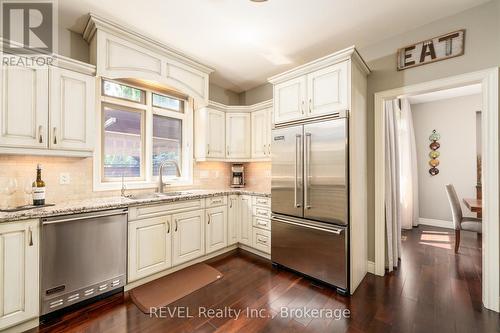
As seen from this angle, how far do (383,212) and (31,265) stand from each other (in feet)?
11.5

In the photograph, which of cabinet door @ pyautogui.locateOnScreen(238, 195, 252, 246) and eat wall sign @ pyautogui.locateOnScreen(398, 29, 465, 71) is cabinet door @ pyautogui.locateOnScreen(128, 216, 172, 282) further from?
eat wall sign @ pyautogui.locateOnScreen(398, 29, 465, 71)

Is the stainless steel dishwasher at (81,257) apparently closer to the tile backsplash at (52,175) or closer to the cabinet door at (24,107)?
the tile backsplash at (52,175)

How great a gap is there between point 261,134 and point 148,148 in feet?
5.81

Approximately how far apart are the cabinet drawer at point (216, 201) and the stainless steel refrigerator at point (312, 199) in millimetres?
803

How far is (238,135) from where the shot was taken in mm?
3855

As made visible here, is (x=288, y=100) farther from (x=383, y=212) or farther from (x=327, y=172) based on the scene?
(x=383, y=212)

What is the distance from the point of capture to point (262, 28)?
2465mm

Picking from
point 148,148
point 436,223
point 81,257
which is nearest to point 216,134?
point 148,148

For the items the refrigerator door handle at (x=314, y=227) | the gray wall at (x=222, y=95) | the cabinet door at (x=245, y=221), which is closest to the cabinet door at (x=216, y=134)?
the gray wall at (x=222, y=95)

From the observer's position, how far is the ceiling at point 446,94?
4242 millimetres

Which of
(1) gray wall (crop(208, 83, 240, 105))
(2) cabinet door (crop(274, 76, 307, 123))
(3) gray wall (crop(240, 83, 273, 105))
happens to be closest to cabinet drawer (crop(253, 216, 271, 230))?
(2) cabinet door (crop(274, 76, 307, 123))

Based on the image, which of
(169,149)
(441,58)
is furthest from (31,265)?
(441,58)

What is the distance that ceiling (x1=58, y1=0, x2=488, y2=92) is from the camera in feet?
6.89

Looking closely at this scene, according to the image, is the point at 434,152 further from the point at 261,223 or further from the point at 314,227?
the point at 261,223
